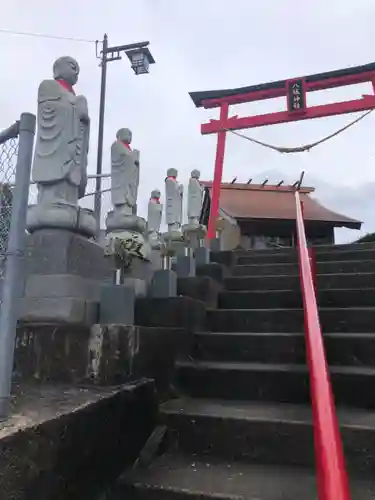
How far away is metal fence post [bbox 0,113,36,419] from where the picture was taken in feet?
4.97

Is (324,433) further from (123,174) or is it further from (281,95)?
(281,95)

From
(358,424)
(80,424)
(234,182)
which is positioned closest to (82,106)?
(80,424)

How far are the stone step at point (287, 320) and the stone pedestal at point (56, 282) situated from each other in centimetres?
123

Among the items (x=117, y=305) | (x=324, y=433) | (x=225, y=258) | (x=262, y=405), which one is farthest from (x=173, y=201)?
(x=324, y=433)

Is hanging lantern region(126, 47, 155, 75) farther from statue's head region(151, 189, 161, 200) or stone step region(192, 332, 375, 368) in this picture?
stone step region(192, 332, 375, 368)

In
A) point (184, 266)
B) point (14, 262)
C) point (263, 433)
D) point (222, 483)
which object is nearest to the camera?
point (14, 262)

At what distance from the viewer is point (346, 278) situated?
4.12 metres

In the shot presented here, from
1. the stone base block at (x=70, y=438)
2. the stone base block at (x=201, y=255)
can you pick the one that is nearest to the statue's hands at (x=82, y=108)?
the stone base block at (x=70, y=438)

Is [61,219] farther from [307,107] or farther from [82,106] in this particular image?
[307,107]

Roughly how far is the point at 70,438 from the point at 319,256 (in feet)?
13.8

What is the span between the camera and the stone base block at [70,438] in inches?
52.9

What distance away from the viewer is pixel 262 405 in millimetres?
2592

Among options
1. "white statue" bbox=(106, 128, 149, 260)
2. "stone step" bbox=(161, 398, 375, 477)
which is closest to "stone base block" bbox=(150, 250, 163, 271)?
"white statue" bbox=(106, 128, 149, 260)

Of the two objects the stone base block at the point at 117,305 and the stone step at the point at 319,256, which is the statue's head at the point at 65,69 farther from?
the stone step at the point at 319,256
